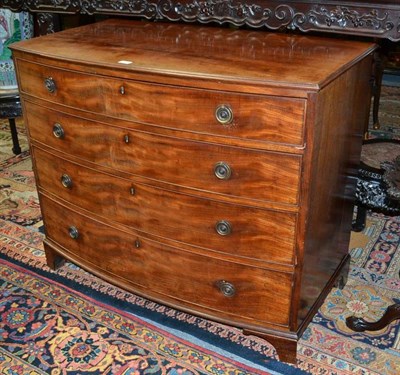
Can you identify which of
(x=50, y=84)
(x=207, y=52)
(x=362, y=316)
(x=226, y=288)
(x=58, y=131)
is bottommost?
(x=362, y=316)

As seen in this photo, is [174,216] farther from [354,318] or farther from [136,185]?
[354,318]

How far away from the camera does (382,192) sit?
224 cm

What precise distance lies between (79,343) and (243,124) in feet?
3.41

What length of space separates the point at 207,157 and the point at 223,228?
9.1 inches

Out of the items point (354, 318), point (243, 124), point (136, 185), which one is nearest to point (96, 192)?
point (136, 185)

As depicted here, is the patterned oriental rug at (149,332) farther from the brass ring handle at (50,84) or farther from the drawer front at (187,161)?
the brass ring handle at (50,84)

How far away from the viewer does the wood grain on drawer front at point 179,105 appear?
1.47m

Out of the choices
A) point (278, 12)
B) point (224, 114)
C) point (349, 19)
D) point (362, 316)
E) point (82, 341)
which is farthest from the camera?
point (362, 316)

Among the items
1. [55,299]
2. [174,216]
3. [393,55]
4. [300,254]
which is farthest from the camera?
[393,55]

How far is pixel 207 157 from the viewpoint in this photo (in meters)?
1.63

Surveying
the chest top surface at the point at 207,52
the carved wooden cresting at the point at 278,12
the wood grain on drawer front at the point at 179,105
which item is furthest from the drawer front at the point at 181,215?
the carved wooden cresting at the point at 278,12

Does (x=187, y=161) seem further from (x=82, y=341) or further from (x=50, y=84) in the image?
(x=82, y=341)

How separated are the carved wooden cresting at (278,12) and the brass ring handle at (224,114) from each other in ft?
1.82

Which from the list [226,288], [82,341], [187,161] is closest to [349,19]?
[187,161]
